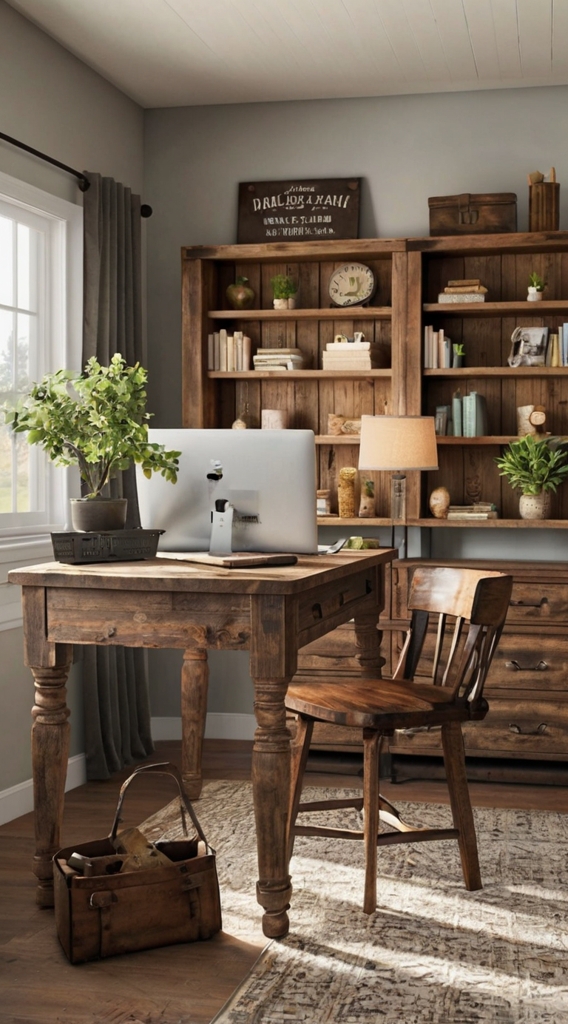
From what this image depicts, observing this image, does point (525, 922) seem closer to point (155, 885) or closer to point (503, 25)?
point (155, 885)

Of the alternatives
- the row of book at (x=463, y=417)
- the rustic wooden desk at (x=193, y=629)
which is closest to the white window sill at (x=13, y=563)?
the rustic wooden desk at (x=193, y=629)

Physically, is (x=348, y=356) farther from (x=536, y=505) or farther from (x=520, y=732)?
(x=520, y=732)

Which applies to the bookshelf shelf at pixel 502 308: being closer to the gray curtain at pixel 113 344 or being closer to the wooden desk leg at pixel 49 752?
the gray curtain at pixel 113 344

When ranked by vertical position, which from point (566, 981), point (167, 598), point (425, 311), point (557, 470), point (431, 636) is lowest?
point (566, 981)

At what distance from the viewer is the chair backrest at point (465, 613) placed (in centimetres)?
303

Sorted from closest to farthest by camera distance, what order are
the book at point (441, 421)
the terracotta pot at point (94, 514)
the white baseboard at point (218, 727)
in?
the terracotta pot at point (94, 514), the book at point (441, 421), the white baseboard at point (218, 727)

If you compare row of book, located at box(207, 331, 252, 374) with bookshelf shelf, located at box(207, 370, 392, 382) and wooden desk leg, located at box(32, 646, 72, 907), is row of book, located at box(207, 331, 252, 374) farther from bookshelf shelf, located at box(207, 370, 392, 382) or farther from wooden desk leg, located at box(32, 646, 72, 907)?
wooden desk leg, located at box(32, 646, 72, 907)

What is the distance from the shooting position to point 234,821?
3.76 m

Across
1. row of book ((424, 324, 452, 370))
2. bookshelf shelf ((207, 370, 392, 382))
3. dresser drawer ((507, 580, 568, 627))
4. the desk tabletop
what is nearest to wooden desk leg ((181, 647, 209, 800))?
the desk tabletop

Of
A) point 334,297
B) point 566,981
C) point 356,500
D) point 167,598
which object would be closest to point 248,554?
point 167,598

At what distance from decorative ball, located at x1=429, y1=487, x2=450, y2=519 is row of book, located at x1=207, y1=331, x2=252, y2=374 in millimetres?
1052

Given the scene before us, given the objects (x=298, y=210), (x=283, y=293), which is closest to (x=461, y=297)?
(x=283, y=293)

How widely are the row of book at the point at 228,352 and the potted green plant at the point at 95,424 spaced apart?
1.82 m

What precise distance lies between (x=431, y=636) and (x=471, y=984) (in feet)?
6.87
